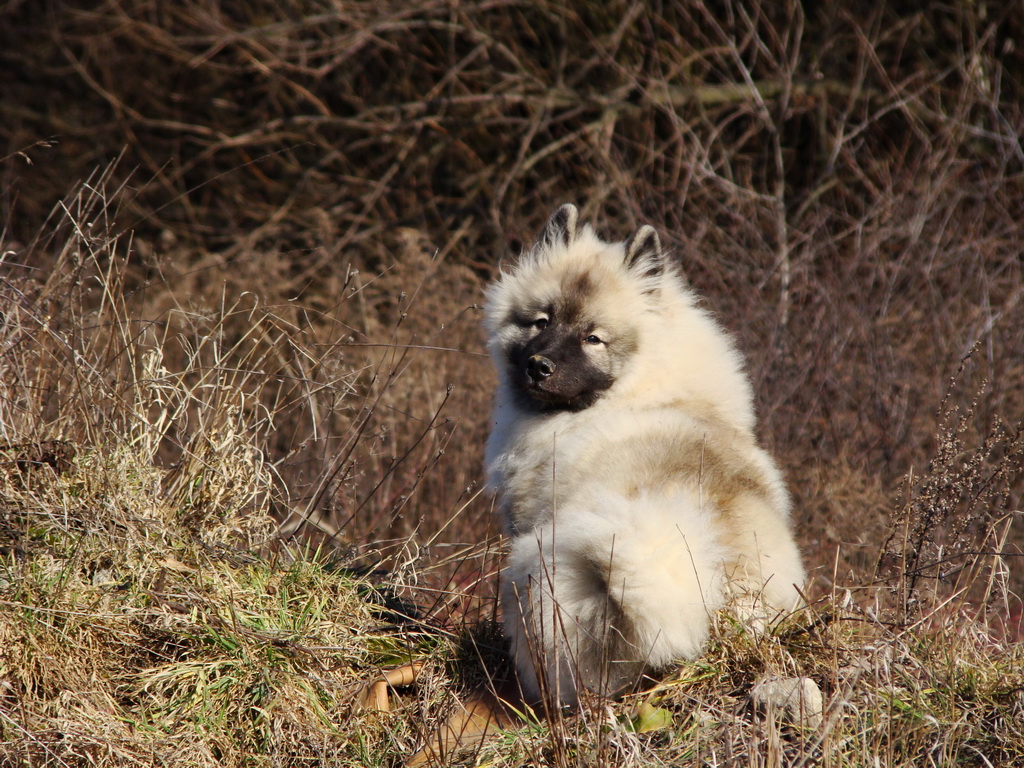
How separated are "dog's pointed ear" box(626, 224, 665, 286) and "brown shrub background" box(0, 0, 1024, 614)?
4.59ft

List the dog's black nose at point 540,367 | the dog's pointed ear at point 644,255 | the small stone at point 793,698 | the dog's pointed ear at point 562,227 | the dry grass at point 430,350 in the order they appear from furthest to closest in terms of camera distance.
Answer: the dog's pointed ear at point 562,227, the dog's pointed ear at point 644,255, the dog's black nose at point 540,367, the dry grass at point 430,350, the small stone at point 793,698

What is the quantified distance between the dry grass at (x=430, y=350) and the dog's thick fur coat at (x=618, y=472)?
239 millimetres

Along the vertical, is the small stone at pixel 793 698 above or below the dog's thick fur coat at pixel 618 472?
below

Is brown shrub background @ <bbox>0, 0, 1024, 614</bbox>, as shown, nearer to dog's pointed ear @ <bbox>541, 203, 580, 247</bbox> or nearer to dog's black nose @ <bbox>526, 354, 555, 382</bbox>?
dog's black nose @ <bbox>526, 354, 555, 382</bbox>

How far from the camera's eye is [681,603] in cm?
289

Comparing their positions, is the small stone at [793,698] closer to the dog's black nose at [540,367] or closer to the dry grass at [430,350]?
the dry grass at [430,350]

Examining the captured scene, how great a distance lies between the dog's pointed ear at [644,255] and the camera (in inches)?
167

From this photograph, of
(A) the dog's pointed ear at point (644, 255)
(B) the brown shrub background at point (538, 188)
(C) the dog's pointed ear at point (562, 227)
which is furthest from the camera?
(B) the brown shrub background at point (538, 188)

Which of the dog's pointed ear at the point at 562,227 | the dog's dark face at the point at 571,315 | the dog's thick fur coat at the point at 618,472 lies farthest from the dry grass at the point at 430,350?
the dog's pointed ear at the point at 562,227

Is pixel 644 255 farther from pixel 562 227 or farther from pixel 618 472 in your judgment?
pixel 618 472

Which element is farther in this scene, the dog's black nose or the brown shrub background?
the brown shrub background

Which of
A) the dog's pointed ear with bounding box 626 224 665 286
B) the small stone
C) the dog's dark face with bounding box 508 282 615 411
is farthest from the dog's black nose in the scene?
the small stone

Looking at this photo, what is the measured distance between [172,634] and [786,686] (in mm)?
2115

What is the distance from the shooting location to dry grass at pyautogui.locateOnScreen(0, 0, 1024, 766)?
3121mm
